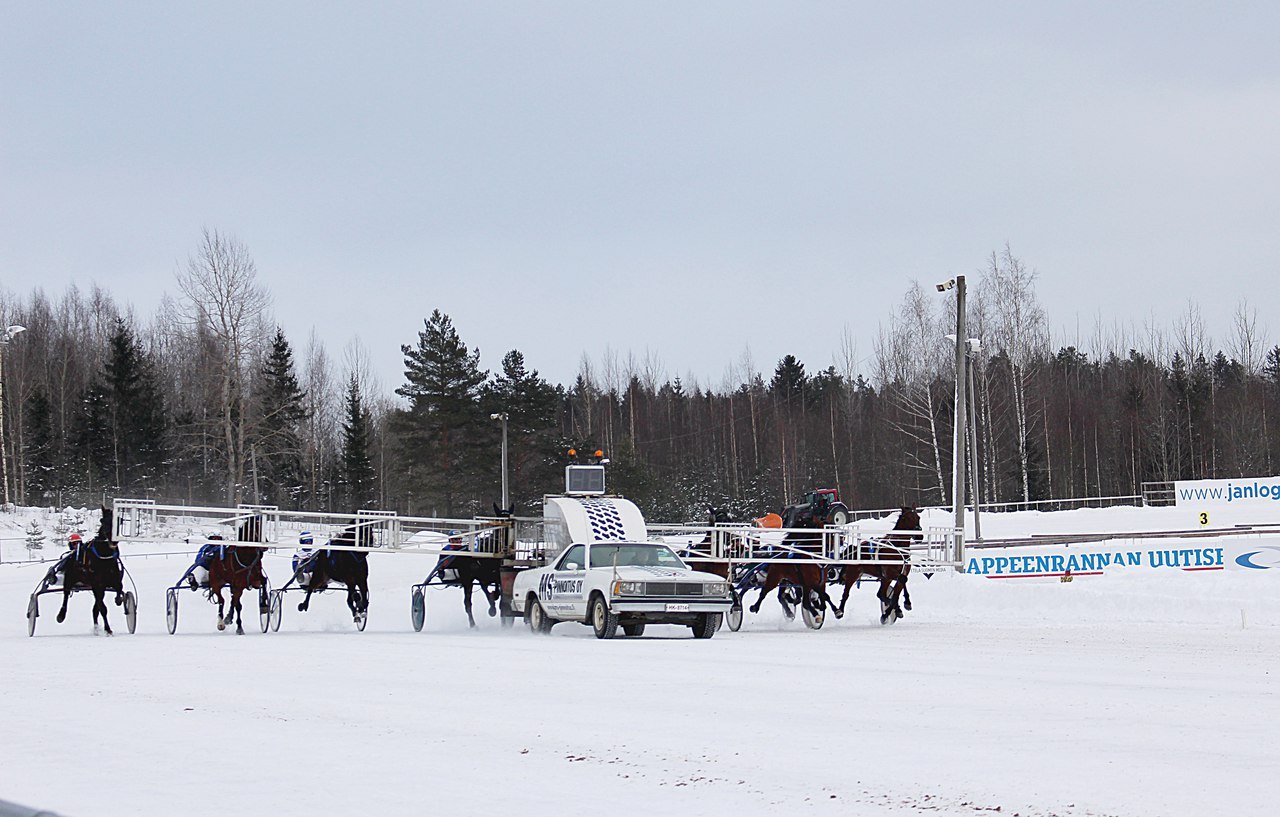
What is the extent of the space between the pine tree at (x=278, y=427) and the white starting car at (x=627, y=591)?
153 ft

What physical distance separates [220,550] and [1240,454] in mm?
72565

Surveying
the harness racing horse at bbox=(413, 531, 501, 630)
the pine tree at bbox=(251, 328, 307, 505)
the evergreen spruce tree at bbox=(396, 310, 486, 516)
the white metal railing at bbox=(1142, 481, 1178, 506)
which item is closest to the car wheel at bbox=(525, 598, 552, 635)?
the harness racing horse at bbox=(413, 531, 501, 630)

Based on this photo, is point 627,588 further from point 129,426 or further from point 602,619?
point 129,426

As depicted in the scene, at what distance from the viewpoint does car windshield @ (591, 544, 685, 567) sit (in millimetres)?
22250

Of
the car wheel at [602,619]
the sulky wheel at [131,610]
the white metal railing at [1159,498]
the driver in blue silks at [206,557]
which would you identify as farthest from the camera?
the white metal railing at [1159,498]

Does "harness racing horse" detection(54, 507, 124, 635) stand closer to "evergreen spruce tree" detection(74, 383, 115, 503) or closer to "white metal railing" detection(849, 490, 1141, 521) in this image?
"white metal railing" detection(849, 490, 1141, 521)

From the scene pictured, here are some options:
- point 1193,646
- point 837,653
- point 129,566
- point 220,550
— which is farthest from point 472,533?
point 129,566

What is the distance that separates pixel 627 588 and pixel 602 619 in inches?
31.5

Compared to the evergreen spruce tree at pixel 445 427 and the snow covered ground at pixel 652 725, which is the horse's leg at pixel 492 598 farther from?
the evergreen spruce tree at pixel 445 427

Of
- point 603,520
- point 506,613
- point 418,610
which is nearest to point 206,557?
point 418,610

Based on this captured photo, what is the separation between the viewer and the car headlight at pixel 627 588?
823 inches

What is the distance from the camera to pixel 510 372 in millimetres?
82312

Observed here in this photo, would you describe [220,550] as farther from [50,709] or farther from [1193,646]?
[1193,646]

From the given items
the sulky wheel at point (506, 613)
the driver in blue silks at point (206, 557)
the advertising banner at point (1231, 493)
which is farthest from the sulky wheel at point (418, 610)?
the advertising banner at point (1231, 493)
